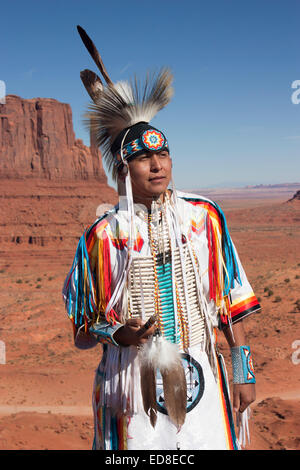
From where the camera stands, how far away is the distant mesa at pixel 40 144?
2232 inches

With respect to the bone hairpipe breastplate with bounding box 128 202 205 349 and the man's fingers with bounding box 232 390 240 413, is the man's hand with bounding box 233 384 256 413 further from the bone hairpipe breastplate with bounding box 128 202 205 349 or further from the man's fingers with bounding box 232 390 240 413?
the bone hairpipe breastplate with bounding box 128 202 205 349

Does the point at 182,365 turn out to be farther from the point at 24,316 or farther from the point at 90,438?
the point at 24,316

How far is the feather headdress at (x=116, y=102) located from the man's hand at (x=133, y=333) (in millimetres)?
834

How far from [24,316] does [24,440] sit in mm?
12403

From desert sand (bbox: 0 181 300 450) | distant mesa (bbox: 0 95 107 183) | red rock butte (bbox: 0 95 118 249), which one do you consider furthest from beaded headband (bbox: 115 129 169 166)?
distant mesa (bbox: 0 95 107 183)

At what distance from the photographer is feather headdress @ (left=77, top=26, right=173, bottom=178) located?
2113mm

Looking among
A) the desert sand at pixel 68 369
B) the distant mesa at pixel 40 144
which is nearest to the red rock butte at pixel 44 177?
the distant mesa at pixel 40 144

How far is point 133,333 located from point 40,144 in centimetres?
6105

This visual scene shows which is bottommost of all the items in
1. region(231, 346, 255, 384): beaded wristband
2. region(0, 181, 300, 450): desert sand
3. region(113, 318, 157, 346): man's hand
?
region(0, 181, 300, 450): desert sand

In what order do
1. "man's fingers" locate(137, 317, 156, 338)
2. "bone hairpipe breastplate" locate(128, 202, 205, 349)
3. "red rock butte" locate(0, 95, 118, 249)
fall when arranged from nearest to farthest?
"man's fingers" locate(137, 317, 156, 338) < "bone hairpipe breastplate" locate(128, 202, 205, 349) < "red rock butte" locate(0, 95, 118, 249)

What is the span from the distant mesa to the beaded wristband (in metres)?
56.8

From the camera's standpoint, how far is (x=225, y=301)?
2139 mm

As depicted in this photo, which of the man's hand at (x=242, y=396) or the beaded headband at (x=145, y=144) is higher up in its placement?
the beaded headband at (x=145, y=144)

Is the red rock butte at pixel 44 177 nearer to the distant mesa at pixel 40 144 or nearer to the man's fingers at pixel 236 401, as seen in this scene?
the distant mesa at pixel 40 144
